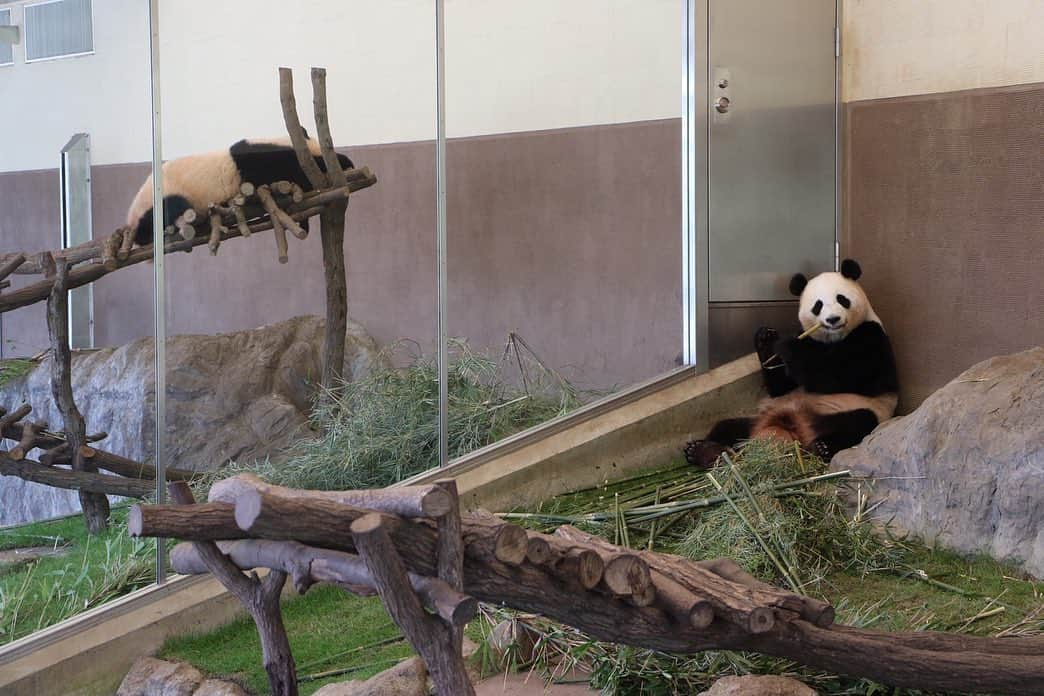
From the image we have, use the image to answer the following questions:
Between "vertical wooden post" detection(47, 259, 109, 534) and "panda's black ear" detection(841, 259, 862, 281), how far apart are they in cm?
365

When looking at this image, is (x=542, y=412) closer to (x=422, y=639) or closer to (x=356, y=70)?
(x=356, y=70)

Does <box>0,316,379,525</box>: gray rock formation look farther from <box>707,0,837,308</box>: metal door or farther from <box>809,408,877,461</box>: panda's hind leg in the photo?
<box>707,0,837,308</box>: metal door

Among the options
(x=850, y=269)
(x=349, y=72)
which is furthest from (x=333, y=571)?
(x=850, y=269)

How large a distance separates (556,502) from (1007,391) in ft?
6.20

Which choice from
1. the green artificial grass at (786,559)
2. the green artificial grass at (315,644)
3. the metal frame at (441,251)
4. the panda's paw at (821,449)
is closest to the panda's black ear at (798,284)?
the panda's paw at (821,449)

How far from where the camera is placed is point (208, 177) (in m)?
3.86

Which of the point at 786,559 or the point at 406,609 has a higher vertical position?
the point at 406,609

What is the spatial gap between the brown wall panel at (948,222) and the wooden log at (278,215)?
10.6 feet

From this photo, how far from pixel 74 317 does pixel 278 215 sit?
0.82 meters

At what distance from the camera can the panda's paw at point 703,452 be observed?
5102 mm

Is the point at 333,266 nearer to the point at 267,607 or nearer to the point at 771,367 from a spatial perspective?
the point at 267,607

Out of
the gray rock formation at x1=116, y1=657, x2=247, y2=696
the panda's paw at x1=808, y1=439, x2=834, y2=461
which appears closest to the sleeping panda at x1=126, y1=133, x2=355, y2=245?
the gray rock formation at x1=116, y1=657, x2=247, y2=696

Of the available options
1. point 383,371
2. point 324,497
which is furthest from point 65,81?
point 324,497

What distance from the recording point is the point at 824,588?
3959 mm
